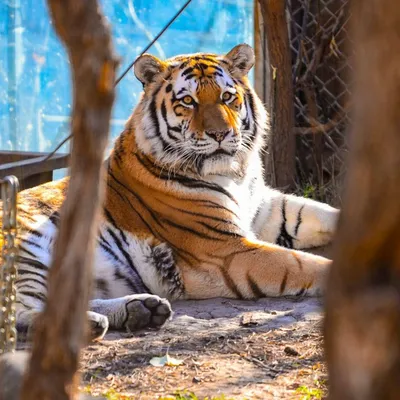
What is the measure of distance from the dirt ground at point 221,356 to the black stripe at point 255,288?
192mm

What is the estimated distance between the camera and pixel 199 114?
15.4 feet

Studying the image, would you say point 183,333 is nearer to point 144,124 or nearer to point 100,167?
point 144,124

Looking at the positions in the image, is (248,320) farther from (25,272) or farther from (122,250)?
(25,272)

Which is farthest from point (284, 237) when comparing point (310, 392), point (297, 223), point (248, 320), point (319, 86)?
point (310, 392)

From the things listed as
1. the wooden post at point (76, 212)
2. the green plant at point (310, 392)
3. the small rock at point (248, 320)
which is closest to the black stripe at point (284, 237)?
the small rock at point (248, 320)

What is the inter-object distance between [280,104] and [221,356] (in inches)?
129

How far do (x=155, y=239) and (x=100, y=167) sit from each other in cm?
295

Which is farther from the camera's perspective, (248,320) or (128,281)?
(128,281)

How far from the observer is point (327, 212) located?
5.30 meters

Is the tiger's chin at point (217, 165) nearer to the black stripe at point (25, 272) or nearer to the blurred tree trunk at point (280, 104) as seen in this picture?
the black stripe at point (25, 272)

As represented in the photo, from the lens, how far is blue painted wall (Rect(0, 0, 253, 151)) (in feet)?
22.6

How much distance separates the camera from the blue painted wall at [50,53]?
688cm

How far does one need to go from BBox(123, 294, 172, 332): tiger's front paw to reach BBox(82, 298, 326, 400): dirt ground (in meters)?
0.07

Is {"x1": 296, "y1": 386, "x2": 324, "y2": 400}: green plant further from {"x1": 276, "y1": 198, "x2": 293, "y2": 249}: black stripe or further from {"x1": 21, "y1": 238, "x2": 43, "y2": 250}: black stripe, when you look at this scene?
{"x1": 276, "y1": 198, "x2": 293, "y2": 249}: black stripe
